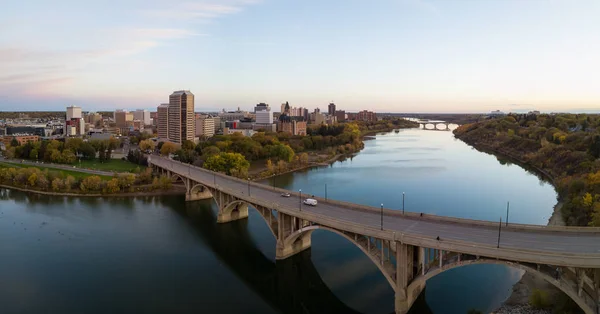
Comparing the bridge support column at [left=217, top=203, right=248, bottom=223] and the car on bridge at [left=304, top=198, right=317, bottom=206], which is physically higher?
the car on bridge at [left=304, top=198, right=317, bottom=206]

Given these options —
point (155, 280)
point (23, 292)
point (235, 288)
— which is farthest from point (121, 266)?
point (235, 288)

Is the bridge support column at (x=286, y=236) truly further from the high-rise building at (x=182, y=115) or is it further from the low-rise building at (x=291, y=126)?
the low-rise building at (x=291, y=126)

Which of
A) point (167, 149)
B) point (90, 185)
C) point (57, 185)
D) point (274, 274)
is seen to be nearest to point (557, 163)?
point (274, 274)

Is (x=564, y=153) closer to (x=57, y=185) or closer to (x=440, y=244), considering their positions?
(x=440, y=244)

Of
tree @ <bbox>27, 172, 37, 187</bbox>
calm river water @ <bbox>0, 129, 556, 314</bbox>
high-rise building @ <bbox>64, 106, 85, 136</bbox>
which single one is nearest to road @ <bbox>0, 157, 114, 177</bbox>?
tree @ <bbox>27, 172, 37, 187</bbox>

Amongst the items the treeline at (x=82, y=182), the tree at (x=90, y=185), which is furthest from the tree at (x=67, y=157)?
the tree at (x=90, y=185)

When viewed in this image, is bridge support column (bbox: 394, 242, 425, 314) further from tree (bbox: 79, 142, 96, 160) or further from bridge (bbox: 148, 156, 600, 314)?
tree (bbox: 79, 142, 96, 160)
